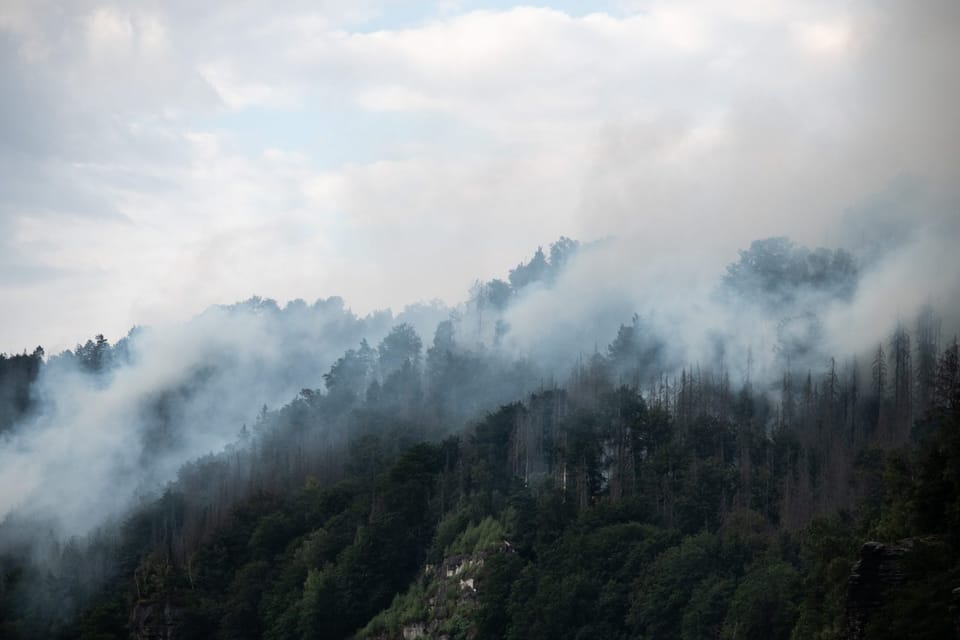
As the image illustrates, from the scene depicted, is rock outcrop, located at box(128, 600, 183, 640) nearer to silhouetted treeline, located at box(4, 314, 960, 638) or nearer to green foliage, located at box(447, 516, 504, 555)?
silhouetted treeline, located at box(4, 314, 960, 638)

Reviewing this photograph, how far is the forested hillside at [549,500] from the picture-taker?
75.4 meters

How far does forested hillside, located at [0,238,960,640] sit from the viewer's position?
7538 centimetres

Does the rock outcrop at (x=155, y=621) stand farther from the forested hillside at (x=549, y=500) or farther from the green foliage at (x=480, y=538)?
the green foliage at (x=480, y=538)

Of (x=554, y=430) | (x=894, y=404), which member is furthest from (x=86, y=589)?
(x=894, y=404)

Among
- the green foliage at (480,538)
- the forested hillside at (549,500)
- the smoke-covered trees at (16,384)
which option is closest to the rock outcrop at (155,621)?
the forested hillside at (549,500)

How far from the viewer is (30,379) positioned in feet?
555

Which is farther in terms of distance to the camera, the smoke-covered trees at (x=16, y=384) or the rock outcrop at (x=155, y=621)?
the smoke-covered trees at (x=16, y=384)

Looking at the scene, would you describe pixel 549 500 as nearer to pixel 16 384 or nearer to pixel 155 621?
pixel 155 621

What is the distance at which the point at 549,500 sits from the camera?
98688 mm

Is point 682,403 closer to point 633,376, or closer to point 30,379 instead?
point 633,376

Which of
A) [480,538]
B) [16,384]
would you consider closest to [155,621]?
[480,538]

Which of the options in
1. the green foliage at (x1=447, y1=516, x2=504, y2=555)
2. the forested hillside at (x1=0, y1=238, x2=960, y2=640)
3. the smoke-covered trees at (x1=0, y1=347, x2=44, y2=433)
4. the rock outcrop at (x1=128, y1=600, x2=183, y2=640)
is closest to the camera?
the forested hillside at (x1=0, y1=238, x2=960, y2=640)

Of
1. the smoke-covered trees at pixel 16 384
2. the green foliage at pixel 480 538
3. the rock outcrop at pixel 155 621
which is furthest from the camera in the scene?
the smoke-covered trees at pixel 16 384

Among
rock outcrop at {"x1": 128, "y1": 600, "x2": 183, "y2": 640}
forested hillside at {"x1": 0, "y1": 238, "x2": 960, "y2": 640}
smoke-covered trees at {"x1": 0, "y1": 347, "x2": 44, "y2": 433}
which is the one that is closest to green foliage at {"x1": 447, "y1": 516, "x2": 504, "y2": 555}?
forested hillside at {"x1": 0, "y1": 238, "x2": 960, "y2": 640}
